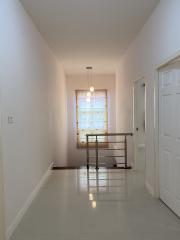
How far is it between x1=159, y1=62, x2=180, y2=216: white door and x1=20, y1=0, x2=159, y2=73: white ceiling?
1.09m

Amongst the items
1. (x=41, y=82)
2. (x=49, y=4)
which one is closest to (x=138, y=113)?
(x=41, y=82)

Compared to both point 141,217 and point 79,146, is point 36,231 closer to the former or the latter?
point 141,217

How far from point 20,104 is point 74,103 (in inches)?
255

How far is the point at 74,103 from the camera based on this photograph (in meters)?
9.79

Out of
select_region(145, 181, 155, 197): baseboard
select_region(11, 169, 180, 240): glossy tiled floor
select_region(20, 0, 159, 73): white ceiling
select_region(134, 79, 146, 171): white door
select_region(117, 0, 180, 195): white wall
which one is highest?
select_region(20, 0, 159, 73): white ceiling

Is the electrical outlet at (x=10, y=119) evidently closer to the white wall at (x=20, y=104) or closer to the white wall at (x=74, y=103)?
the white wall at (x=20, y=104)

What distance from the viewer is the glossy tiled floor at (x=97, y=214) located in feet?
9.21

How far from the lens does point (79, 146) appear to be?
984cm

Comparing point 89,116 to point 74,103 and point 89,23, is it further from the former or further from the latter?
point 89,23

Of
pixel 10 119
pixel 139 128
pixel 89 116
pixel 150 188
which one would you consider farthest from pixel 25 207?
pixel 89 116

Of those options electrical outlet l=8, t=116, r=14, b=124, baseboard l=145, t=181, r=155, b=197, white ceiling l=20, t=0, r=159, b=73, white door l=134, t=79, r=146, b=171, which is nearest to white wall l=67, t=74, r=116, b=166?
white ceiling l=20, t=0, r=159, b=73

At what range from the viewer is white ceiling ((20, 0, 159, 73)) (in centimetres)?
358

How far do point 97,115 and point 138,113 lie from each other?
4.21 m

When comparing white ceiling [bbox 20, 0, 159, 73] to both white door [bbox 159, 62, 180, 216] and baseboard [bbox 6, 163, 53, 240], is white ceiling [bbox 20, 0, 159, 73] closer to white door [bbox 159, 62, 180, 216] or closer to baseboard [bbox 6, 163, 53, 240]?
white door [bbox 159, 62, 180, 216]
